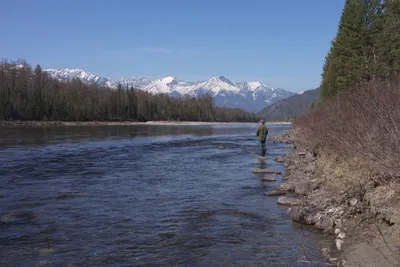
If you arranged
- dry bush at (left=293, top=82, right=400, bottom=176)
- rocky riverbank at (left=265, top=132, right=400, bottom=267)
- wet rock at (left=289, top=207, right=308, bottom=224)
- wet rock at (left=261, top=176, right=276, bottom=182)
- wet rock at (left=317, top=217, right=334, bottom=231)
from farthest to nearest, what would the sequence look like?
wet rock at (left=261, top=176, right=276, bottom=182) → wet rock at (left=289, top=207, right=308, bottom=224) → wet rock at (left=317, top=217, right=334, bottom=231) → dry bush at (left=293, top=82, right=400, bottom=176) → rocky riverbank at (left=265, top=132, right=400, bottom=267)

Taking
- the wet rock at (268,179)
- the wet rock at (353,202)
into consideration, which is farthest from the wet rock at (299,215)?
the wet rock at (268,179)

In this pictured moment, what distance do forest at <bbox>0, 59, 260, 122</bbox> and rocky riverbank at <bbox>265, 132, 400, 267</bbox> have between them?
107 meters

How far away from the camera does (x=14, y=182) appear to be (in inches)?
678

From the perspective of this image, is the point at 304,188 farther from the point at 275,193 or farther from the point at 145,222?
the point at 145,222

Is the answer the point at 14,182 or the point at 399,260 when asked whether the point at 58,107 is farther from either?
the point at 399,260

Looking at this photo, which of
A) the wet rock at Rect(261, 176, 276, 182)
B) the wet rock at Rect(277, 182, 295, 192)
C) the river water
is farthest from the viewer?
the wet rock at Rect(261, 176, 276, 182)

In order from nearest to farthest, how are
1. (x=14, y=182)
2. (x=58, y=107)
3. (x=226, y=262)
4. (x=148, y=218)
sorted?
(x=226, y=262) < (x=148, y=218) < (x=14, y=182) < (x=58, y=107)

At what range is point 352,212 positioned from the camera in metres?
9.75

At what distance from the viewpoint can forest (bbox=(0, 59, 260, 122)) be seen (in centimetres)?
11019

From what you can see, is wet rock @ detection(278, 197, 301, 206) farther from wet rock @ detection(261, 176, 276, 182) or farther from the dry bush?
wet rock @ detection(261, 176, 276, 182)

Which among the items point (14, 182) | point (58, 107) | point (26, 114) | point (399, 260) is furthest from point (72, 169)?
point (58, 107)

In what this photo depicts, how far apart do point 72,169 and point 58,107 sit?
4125 inches

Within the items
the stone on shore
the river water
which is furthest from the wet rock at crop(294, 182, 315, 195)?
the river water

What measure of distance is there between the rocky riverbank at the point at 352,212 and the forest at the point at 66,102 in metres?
107
